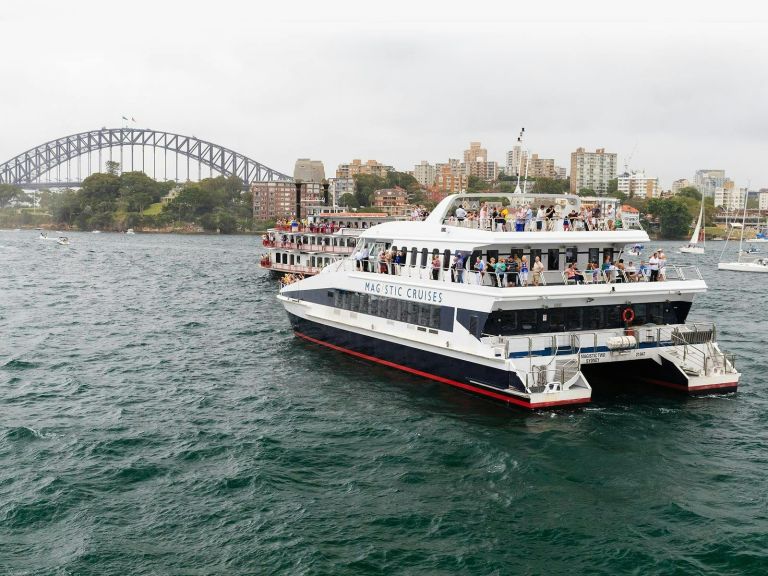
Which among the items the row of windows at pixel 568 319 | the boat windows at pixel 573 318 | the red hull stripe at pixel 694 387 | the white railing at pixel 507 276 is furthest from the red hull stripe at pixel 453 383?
the red hull stripe at pixel 694 387

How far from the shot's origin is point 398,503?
15.9 metres

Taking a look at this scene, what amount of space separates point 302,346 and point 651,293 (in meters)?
14.7

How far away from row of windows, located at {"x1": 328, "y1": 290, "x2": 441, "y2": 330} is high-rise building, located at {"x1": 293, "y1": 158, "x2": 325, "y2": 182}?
514ft

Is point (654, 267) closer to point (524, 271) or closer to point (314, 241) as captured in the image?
point (524, 271)

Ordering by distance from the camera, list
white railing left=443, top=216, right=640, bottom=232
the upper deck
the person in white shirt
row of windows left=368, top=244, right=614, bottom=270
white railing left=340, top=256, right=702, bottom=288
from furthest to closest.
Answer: the person in white shirt < the upper deck < white railing left=443, top=216, right=640, bottom=232 < row of windows left=368, top=244, right=614, bottom=270 < white railing left=340, top=256, right=702, bottom=288

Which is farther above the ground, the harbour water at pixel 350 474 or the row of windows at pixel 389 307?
the row of windows at pixel 389 307

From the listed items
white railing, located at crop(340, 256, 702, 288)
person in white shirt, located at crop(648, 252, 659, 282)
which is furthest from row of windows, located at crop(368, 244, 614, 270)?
person in white shirt, located at crop(648, 252, 659, 282)

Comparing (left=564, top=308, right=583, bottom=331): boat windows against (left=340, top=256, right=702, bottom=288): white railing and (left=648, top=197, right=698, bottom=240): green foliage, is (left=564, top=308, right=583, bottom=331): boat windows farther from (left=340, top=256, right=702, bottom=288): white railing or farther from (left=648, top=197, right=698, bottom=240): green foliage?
(left=648, top=197, right=698, bottom=240): green foliage

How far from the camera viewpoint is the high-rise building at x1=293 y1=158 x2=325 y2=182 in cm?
18412

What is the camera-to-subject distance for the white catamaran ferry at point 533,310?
848 inches

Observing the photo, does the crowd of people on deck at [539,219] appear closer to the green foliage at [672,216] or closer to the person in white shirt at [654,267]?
the person in white shirt at [654,267]

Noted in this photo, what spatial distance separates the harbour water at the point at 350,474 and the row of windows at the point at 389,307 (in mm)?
2051

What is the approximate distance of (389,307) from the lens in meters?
26.1

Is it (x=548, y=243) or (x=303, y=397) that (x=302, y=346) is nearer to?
(x=303, y=397)
